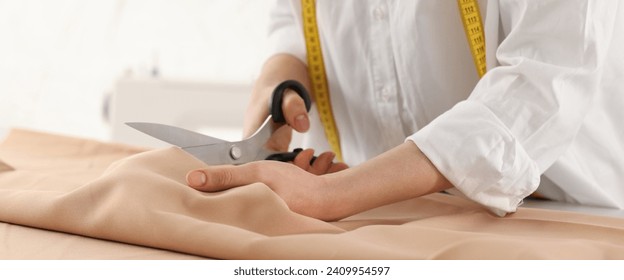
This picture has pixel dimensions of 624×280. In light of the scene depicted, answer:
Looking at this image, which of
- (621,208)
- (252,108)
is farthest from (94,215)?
(621,208)

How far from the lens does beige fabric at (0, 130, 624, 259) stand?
803mm

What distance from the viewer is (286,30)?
1710mm

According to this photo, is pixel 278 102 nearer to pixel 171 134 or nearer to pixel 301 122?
pixel 301 122

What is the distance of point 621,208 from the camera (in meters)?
1.32

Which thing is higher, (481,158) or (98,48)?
(98,48)

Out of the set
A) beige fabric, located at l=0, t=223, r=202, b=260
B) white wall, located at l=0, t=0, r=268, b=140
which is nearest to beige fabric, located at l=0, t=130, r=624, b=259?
beige fabric, located at l=0, t=223, r=202, b=260

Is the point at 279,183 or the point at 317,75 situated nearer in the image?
the point at 279,183

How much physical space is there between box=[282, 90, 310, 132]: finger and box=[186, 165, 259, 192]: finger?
325 mm

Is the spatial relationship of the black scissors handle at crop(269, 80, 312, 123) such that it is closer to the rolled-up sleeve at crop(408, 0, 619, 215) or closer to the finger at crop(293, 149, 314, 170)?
the finger at crop(293, 149, 314, 170)

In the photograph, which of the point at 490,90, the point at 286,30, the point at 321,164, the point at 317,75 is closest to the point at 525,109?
the point at 490,90

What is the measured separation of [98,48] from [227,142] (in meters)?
2.96

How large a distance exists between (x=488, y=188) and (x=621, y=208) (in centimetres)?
35
